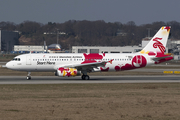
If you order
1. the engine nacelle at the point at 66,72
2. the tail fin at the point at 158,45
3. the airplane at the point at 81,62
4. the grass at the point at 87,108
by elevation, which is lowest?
the grass at the point at 87,108

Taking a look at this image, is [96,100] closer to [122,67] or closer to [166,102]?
[166,102]

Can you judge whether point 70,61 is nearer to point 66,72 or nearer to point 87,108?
point 66,72

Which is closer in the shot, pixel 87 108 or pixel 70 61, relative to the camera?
pixel 87 108

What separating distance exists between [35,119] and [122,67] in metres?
28.7

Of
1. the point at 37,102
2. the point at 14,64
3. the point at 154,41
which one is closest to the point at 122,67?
the point at 154,41

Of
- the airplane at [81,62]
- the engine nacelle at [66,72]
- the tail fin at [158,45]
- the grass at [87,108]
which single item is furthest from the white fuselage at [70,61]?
the grass at [87,108]

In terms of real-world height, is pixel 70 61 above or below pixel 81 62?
above

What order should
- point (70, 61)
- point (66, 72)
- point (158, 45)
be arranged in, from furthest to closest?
point (158, 45) → point (70, 61) → point (66, 72)

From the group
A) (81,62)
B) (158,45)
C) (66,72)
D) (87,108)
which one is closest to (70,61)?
(81,62)

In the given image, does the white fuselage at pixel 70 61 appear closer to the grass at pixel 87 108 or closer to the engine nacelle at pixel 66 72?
the engine nacelle at pixel 66 72

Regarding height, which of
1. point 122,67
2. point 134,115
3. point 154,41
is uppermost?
point 154,41

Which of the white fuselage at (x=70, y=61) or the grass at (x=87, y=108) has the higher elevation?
the white fuselage at (x=70, y=61)

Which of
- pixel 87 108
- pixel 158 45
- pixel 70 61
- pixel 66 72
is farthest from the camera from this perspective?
pixel 158 45

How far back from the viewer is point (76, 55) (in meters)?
43.5
